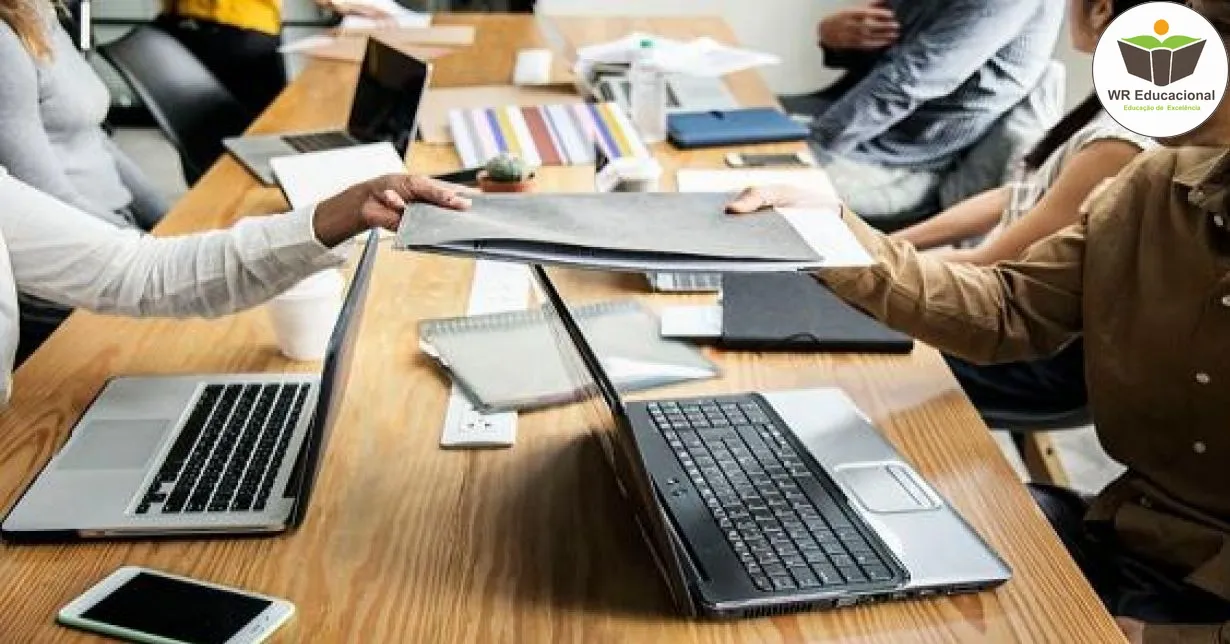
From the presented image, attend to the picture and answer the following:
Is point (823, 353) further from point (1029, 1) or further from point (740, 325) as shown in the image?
point (1029, 1)

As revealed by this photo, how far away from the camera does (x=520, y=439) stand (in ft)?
3.69

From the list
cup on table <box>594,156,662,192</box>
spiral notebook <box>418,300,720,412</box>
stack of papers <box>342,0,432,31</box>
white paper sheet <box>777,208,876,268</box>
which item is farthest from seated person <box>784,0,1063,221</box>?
white paper sheet <box>777,208,876,268</box>

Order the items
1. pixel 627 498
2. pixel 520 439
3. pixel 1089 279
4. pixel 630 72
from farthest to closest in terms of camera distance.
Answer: pixel 630 72 < pixel 1089 279 < pixel 520 439 < pixel 627 498

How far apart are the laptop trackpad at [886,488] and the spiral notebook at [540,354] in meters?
0.25

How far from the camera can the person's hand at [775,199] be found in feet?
3.56

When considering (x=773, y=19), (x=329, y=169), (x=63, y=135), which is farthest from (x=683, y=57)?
(x=773, y=19)

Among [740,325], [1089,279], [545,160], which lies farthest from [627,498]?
[545,160]

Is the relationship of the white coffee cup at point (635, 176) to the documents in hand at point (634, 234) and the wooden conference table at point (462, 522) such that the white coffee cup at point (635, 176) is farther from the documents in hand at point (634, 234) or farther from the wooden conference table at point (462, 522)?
the documents in hand at point (634, 234)

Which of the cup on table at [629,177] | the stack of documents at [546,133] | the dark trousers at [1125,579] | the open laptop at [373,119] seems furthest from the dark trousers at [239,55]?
the dark trousers at [1125,579]

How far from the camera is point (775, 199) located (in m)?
1.14

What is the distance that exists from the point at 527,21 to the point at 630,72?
1016 millimetres

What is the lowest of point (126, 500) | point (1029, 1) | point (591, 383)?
point (126, 500)

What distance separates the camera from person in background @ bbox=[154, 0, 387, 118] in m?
3.30

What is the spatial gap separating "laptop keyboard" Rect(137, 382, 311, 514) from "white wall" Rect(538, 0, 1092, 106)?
338cm
